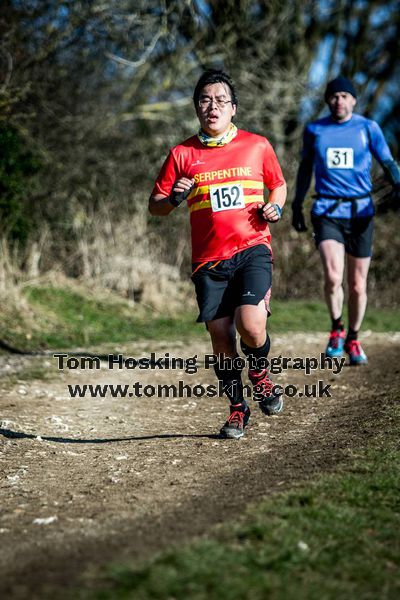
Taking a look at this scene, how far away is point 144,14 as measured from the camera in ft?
46.5

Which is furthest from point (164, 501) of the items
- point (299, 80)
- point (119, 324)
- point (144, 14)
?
point (299, 80)

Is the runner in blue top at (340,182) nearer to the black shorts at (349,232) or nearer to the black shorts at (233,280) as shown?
the black shorts at (349,232)

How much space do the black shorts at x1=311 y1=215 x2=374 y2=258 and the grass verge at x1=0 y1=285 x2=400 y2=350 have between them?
3.39 metres

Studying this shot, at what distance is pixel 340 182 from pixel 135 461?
155 inches

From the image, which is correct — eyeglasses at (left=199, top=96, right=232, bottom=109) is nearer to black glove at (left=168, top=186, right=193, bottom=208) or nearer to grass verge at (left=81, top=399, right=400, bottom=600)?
black glove at (left=168, top=186, right=193, bottom=208)

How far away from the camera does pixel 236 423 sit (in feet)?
17.8

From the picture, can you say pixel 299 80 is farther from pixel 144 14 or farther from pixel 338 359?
pixel 338 359

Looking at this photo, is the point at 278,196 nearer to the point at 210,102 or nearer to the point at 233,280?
the point at 233,280

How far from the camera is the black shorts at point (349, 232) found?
7875 millimetres

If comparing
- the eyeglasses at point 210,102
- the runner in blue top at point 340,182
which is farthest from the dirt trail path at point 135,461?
the eyeglasses at point 210,102

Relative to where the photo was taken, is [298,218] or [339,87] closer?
[339,87]

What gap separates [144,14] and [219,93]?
9631 millimetres

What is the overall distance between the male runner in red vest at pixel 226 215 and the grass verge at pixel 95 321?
5050 mm

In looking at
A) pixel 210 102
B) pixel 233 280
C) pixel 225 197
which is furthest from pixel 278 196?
pixel 210 102
